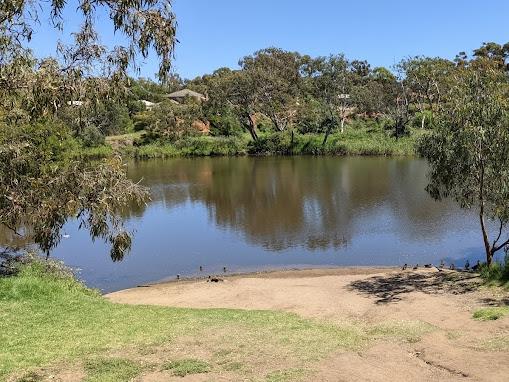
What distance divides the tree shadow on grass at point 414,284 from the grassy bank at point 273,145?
4526 cm

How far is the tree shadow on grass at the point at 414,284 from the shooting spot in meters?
15.9

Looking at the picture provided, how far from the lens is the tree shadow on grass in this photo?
15.9 meters

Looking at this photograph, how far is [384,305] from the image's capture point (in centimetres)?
1488

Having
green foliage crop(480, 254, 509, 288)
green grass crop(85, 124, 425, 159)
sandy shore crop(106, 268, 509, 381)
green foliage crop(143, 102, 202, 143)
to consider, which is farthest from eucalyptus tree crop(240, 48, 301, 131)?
green foliage crop(480, 254, 509, 288)

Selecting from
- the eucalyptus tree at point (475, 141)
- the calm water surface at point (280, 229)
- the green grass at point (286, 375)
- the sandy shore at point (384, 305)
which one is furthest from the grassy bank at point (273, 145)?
the green grass at point (286, 375)

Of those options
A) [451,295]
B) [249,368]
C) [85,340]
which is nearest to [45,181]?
[85,340]

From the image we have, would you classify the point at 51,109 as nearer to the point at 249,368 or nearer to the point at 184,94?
the point at 249,368

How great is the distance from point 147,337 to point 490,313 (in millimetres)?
7558

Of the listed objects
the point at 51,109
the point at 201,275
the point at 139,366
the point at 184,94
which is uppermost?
the point at 184,94

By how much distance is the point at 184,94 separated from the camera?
9538 cm

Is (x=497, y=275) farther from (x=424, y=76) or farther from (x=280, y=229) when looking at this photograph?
(x=424, y=76)

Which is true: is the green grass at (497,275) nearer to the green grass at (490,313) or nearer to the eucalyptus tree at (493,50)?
the green grass at (490,313)

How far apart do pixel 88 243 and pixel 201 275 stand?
8.15 meters

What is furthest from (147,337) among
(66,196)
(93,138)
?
(93,138)
